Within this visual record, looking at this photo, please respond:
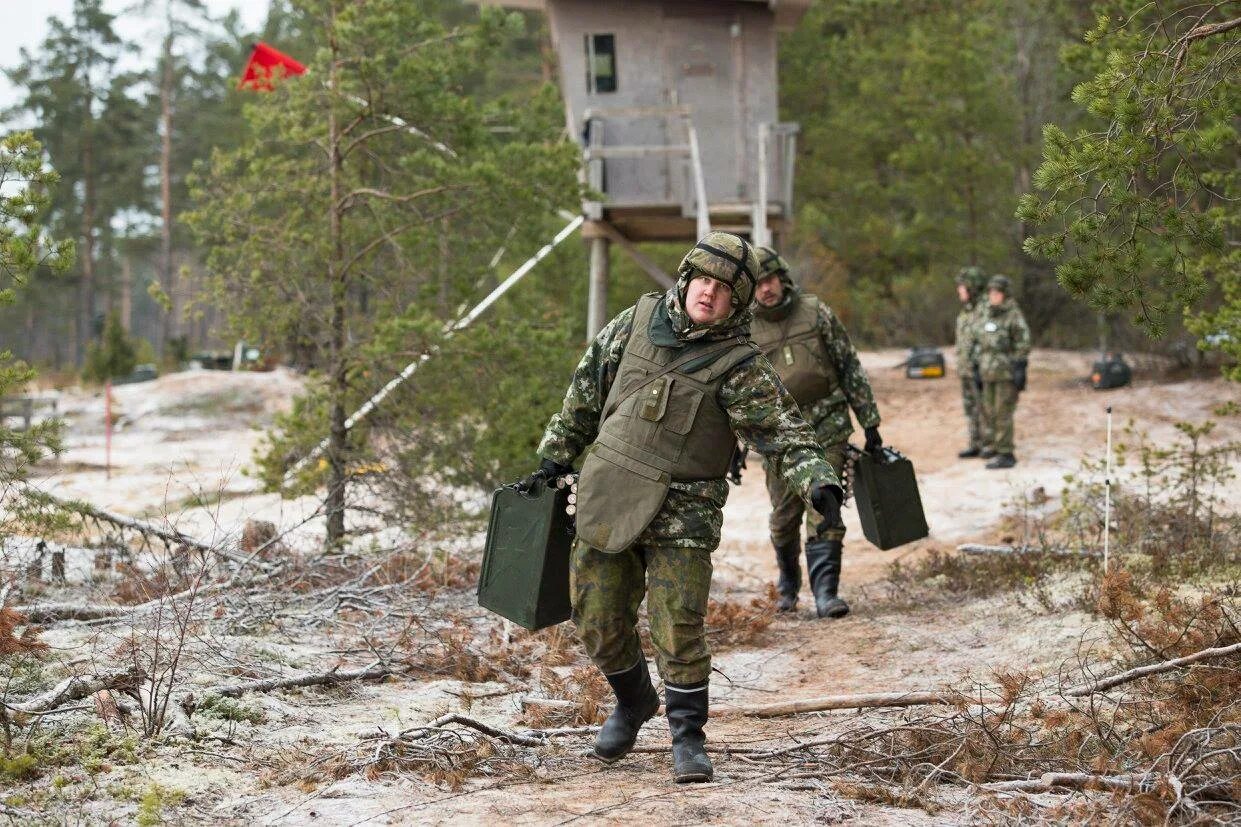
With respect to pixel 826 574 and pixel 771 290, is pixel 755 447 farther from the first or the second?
pixel 826 574

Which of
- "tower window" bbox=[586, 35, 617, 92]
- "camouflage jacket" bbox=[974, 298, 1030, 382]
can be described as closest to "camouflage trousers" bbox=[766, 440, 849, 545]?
"camouflage jacket" bbox=[974, 298, 1030, 382]

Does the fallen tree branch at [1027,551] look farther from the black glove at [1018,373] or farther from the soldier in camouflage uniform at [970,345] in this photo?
the soldier in camouflage uniform at [970,345]

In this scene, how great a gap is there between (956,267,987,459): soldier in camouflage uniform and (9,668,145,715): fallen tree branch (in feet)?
36.6

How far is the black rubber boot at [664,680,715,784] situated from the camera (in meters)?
4.74

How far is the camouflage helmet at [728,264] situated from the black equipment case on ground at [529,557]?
3.33ft

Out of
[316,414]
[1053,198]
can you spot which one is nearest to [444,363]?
[316,414]

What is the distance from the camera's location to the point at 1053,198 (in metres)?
4.86

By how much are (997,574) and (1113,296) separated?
13.7ft

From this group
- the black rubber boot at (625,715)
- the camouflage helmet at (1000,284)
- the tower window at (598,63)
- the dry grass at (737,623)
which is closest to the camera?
the black rubber boot at (625,715)

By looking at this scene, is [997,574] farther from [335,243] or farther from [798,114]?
[798,114]

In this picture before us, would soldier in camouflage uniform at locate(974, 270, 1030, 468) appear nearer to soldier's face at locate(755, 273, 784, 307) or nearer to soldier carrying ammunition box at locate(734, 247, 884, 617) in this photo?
soldier carrying ammunition box at locate(734, 247, 884, 617)

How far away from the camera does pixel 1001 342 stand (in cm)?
1419

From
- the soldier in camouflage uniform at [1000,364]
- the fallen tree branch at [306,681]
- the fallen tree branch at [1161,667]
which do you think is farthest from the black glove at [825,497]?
the soldier in camouflage uniform at [1000,364]

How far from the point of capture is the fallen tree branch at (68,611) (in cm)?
659
